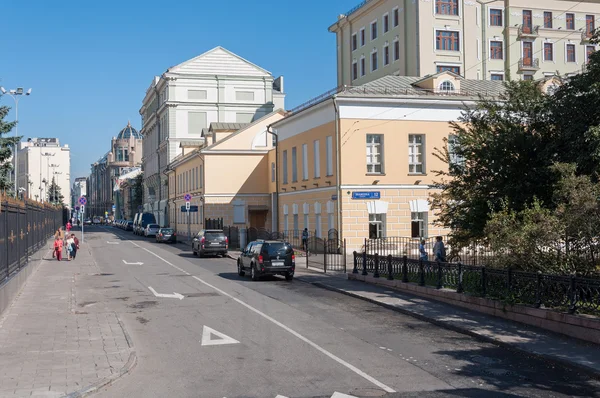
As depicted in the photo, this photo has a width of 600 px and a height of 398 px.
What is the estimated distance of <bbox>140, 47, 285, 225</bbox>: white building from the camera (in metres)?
80.6

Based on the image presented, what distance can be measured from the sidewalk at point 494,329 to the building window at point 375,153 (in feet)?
55.0

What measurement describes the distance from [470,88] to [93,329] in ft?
103

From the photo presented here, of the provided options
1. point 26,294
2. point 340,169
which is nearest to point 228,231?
point 340,169

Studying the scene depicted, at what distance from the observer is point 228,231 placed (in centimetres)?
4866

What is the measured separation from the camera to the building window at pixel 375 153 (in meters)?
36.7

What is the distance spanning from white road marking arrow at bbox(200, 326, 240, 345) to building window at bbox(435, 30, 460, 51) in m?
44.1

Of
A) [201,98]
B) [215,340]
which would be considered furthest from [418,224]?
[201,98]

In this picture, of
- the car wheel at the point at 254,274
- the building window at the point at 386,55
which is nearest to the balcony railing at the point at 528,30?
the building window at the point at 386,55

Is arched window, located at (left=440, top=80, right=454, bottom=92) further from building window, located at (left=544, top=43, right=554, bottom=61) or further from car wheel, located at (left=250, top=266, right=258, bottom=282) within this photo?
building window, located at (left=544, top=43, right=554, bottom=61)

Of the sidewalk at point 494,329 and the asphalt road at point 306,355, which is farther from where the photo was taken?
the sidewalk at point 494,329

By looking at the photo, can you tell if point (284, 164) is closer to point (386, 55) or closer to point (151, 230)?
point (386, 55)

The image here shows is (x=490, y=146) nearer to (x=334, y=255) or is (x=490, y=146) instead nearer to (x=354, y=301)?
(x=354, y=301)

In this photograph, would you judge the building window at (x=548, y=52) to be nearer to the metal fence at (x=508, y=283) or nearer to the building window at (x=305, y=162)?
the building window at (x=305, y=162)

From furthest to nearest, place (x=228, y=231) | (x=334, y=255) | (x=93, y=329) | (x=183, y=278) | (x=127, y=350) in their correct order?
(x=228, y=231) < (x=334, y=255) < (x=183, y=278) < (x=93, y=329) < (x=127, y=350)
